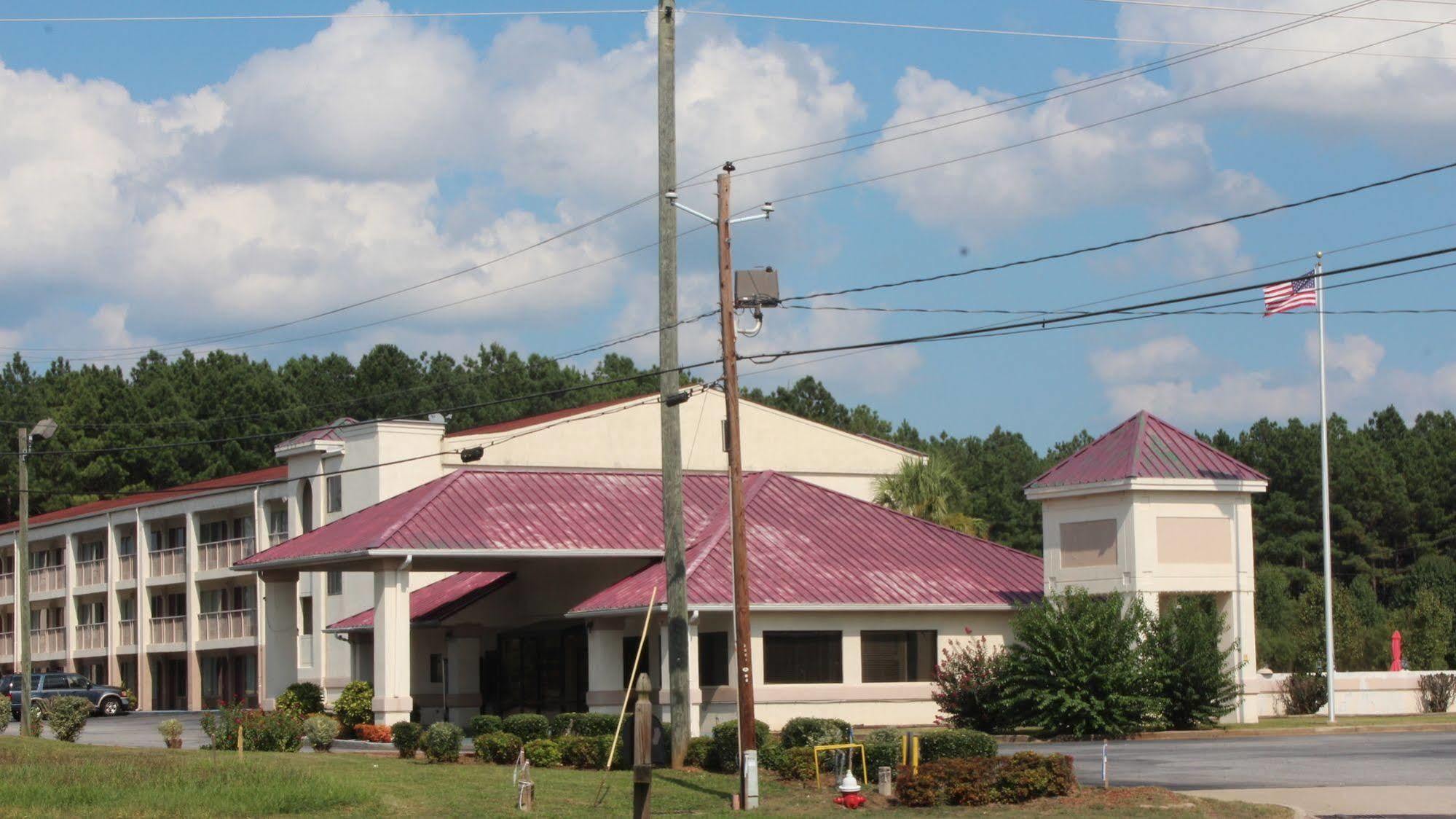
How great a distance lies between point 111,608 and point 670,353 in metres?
51.6

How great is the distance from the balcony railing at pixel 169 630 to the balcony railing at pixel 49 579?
8.88 m

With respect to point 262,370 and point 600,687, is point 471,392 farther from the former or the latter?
point 600,687

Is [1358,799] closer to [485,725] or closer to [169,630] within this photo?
[485,725]

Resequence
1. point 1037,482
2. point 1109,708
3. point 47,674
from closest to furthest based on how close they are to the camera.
Answer: point 1109,708, point 1037,482, point 47,674

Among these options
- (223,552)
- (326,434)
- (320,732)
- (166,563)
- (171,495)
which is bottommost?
(320,732)

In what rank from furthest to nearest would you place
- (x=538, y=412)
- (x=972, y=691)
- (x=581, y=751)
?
1. (x=538, y=412)
2. (x=972, y=691)
3. (x=581, y=751)

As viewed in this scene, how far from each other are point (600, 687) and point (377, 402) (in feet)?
235

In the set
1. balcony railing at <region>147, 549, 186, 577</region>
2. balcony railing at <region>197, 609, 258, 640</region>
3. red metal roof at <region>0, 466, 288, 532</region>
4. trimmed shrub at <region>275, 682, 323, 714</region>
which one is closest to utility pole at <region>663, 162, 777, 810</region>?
trimmed shrub at <region>275, 682, 323, 714</region>

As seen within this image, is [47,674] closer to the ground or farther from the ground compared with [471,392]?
closer to the ground

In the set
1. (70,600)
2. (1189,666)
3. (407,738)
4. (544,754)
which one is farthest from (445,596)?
(70,600)

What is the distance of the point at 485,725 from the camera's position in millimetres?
34469

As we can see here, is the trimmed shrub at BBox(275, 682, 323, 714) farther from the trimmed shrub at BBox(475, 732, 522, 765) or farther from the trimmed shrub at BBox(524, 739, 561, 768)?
the trimmed shrub at BBox(524, 739, 561, 768)

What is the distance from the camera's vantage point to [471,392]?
357 feet

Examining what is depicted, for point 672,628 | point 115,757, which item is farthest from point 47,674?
point 672,628
